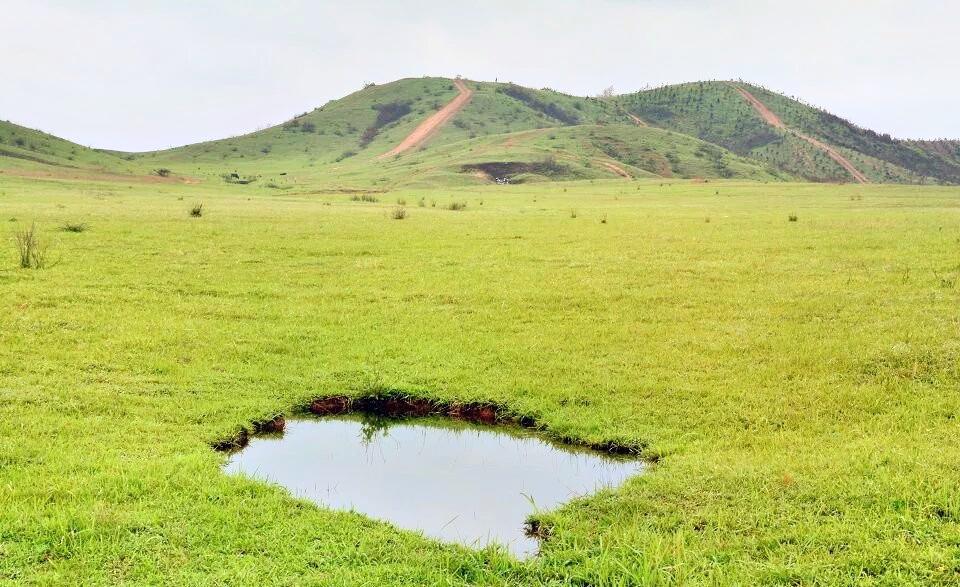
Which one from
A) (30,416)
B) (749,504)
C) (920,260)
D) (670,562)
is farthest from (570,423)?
(920,260)

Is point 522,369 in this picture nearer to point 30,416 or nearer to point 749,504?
point 749,504

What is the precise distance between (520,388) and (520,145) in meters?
90.1

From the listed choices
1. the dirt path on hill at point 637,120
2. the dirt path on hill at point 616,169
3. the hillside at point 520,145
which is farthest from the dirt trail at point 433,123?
the dirt path on hill at point 616,169

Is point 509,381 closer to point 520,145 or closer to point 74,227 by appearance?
point 74,227

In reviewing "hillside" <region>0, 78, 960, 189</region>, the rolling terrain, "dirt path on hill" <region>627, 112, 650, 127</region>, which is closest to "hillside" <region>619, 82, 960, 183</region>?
"hillside" <region>0, 78, 960, 189</region>

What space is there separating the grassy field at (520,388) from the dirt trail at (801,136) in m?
111

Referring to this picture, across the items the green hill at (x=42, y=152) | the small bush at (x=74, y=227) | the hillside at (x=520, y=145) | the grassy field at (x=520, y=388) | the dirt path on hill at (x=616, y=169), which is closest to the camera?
the grassy field at (x=520, y=388)

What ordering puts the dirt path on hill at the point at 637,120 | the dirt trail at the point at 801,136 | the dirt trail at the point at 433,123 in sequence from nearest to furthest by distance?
the dirt trail at the point at 433,123, the dirt trail at the point at 801,136, the dirt path on hill at the point at 637,120

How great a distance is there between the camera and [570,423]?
916 cm

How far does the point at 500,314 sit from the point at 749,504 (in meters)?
7.65

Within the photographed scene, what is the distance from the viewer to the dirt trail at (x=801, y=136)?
119781 millimetres

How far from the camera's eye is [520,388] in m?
10.2

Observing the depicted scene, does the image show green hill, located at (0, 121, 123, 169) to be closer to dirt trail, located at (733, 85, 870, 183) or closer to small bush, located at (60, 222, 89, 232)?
small bush, located at (60, 222, 89, 232)

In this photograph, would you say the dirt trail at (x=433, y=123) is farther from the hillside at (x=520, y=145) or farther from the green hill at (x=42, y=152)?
the green hill at (x=42, y=152)
